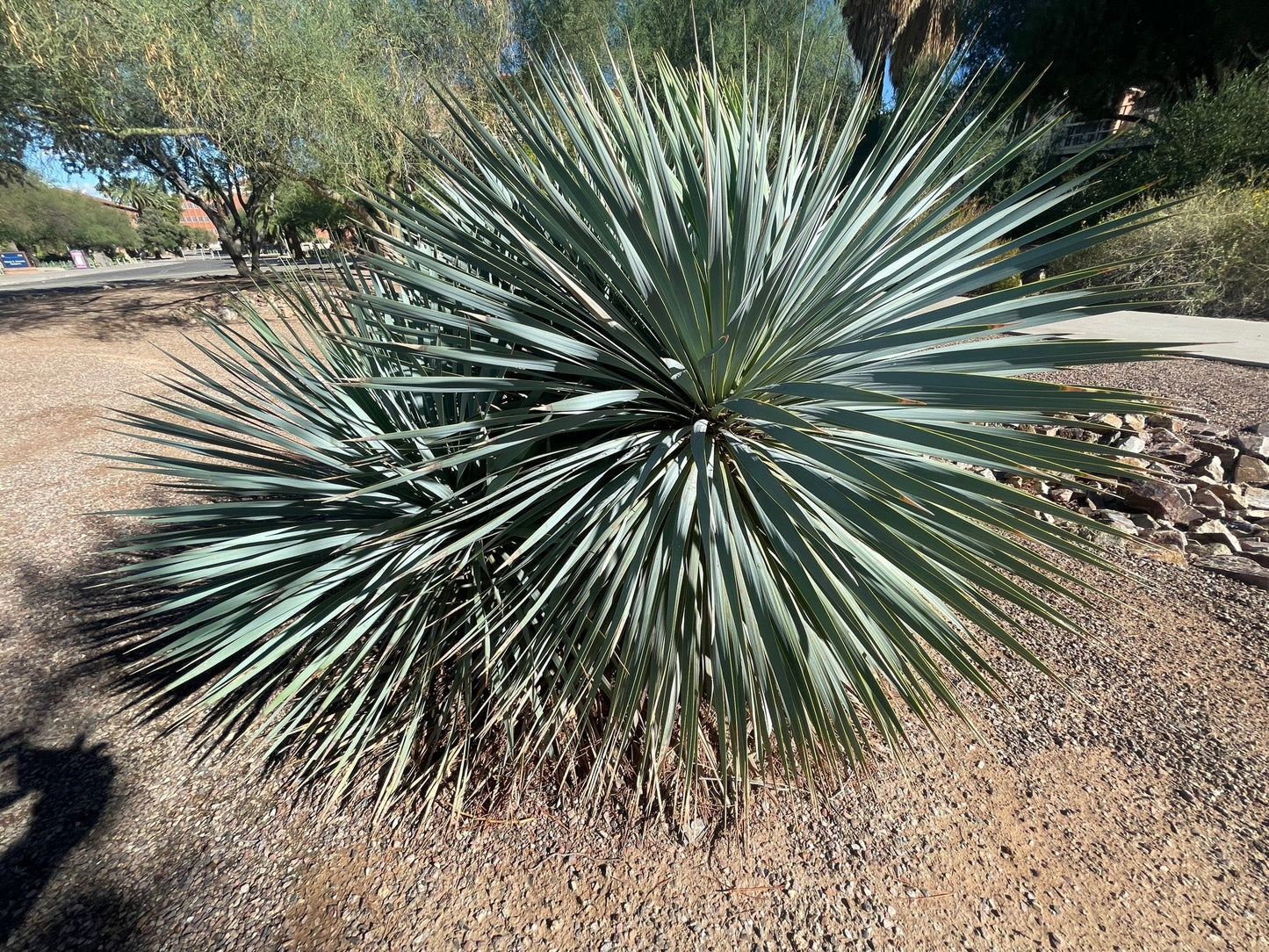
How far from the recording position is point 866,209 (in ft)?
6.77

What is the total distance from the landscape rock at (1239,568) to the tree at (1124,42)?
1601cm

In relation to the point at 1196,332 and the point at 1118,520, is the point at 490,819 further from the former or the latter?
the point at 1196,332

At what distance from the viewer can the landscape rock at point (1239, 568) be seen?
3.01 meters

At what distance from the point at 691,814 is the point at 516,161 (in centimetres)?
225

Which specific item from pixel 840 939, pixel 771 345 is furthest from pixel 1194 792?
pixel 771 345

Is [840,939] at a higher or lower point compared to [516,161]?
lower

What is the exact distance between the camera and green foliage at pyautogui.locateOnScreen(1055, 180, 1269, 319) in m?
9.51

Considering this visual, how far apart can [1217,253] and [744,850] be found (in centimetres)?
1342

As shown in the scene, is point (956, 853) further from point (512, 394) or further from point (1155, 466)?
point (1155, 466)

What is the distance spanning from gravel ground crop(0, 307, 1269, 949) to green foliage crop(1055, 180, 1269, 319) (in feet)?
34.1

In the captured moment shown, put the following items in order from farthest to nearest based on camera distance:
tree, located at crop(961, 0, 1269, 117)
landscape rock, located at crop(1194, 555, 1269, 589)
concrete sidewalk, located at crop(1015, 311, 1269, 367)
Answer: tree, located at crop(961, 0, 1269, 117)
concrete sidewalk, located at crop(1015, 311, 1269, 367)
landscape rock, located at crop(1194, 555, 1269, 589)

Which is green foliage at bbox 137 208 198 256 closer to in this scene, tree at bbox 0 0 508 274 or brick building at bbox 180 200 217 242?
brick building at bbox 180 200 217 242

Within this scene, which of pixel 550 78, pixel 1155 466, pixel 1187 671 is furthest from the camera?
pixel 1155 466

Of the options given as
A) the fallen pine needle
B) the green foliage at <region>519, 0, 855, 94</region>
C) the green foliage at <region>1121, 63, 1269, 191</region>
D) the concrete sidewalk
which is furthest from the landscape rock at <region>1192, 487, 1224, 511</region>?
the green foliage at <region>1121, 63, 1269, 191</region>
